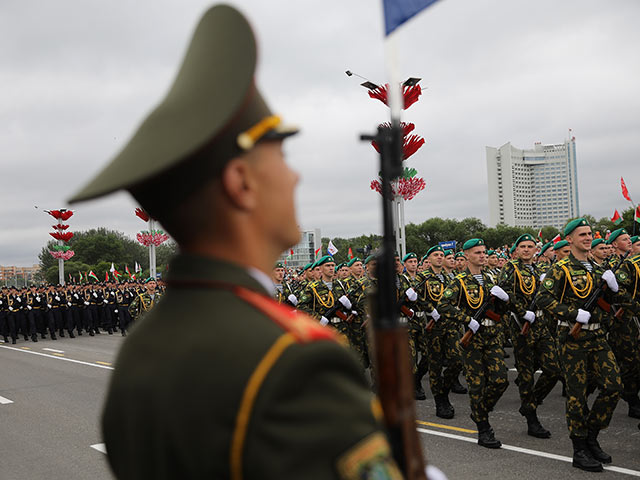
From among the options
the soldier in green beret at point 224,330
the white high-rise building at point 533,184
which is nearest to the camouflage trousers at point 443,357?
the soldier in green beret at point 224,330

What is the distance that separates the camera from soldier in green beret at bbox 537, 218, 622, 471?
5508 mm

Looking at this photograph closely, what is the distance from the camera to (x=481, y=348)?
6.71 meters

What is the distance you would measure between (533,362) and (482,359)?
1.48m

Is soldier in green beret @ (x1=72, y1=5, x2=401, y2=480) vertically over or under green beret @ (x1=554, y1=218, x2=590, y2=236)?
under

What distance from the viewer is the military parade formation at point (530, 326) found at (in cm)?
566

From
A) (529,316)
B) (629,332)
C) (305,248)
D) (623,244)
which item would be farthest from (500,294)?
(305,248)

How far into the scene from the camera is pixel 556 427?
7.05 meters

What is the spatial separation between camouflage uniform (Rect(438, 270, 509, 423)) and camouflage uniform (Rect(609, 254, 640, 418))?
1547 millimetres

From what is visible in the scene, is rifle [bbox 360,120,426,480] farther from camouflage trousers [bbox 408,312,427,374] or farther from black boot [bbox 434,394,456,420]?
camouflage trousers [bbox 408,312,427,374]

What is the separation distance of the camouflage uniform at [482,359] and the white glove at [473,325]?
0.07 meters

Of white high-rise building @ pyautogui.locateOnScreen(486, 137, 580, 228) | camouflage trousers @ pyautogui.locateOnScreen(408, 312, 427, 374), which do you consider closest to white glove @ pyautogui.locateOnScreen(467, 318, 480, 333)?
camouflage trousers @ pyautogui.locateOnScreen(408, 312, 427, 374)

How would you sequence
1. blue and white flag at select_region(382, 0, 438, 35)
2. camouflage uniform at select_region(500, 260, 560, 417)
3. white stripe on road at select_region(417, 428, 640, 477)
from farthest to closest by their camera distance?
camouflage uniform at select_region(500, 260, 560, 417)
white stripe on road at select_region(417, 428, 640, 477)
blue and white flag at select_region(382, 0, 438, 35)

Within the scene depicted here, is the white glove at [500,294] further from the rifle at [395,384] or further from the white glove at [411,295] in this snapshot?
the rifle at [395,384]

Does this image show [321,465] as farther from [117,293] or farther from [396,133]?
[117,293]
